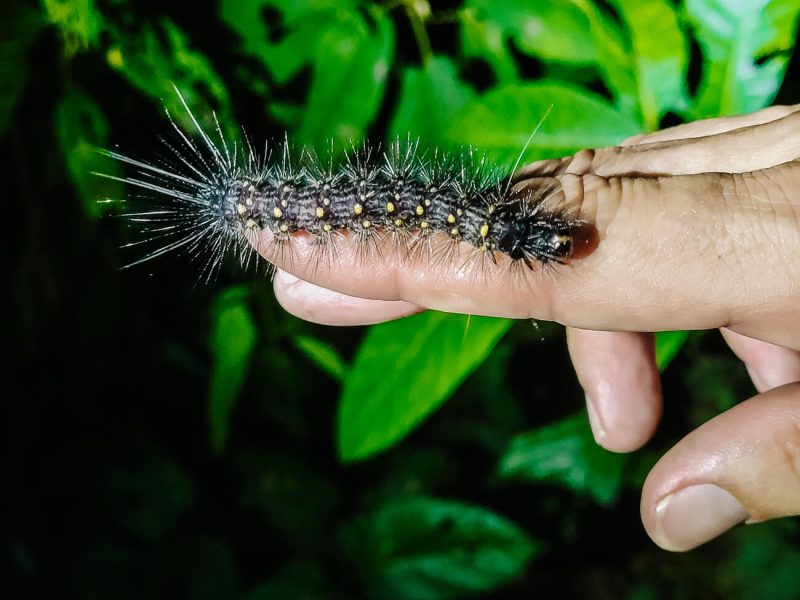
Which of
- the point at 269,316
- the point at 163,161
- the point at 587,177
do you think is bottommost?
the point at 269,316

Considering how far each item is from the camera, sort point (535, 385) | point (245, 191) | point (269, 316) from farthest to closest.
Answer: point (535, 385) → point (269, 316) → point (245, 191)

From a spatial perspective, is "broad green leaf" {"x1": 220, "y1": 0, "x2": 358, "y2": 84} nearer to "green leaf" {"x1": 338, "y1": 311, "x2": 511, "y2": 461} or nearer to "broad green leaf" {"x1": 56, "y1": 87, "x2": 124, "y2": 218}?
"broad green leaf" {"x1": 56, "y1": 87, "x2": 124, "y2": 218}

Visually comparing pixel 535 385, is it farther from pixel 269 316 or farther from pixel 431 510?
pixel 269 316

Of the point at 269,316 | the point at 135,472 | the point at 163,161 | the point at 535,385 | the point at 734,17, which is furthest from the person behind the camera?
the point at 535,385

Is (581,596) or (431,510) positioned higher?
(431,510)

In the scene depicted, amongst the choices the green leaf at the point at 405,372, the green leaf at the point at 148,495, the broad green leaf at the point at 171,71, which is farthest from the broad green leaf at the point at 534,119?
the green leaf at the point at 148,495

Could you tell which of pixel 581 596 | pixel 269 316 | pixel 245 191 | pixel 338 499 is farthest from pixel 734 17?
pixel 581 596
